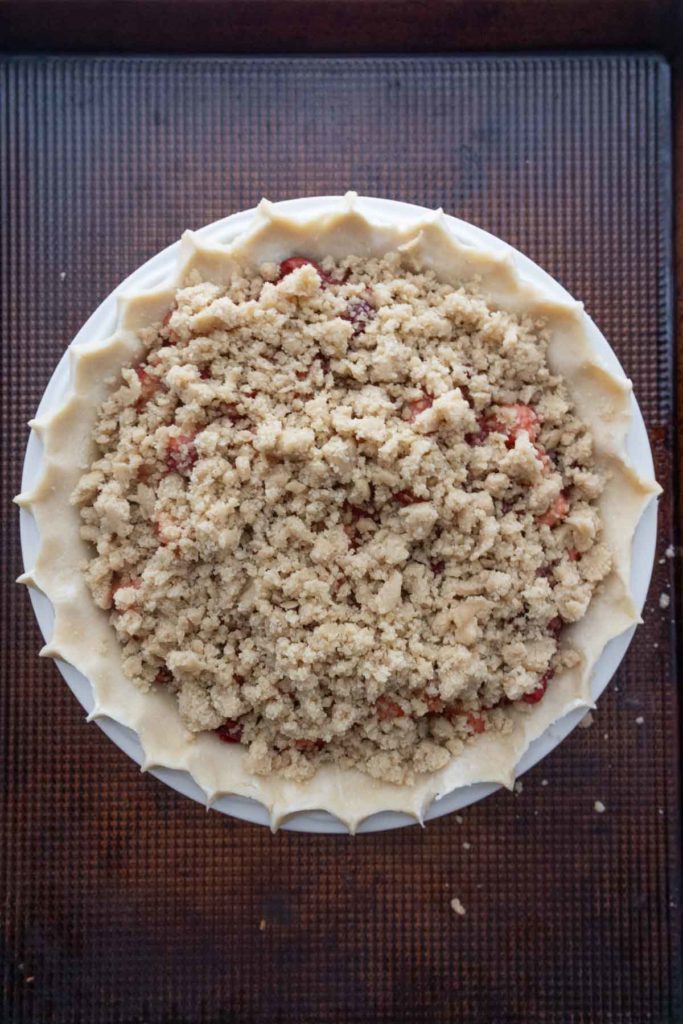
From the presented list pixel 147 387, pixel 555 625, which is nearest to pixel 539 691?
pixel 555 625

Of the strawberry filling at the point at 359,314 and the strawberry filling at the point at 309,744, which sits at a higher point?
the strawberry filling at the point at 359,314

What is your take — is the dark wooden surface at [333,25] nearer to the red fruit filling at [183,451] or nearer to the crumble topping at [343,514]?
the crumble topping at [343,514]

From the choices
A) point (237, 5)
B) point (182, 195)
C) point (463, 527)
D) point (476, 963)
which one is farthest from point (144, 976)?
point (237, 5)

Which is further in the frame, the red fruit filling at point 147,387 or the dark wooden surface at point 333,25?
the dark wooden surface at point 333,25

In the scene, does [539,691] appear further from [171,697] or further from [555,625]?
[171,697]

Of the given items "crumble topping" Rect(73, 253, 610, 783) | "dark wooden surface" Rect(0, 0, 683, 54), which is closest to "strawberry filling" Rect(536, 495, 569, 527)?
"crumble topping" Rect(73, 253, 610, 783)

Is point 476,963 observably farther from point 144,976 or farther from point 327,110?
point 327,110

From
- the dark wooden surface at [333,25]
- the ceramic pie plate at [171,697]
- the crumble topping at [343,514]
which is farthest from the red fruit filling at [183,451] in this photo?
the dark wooden surface at [333,25]
